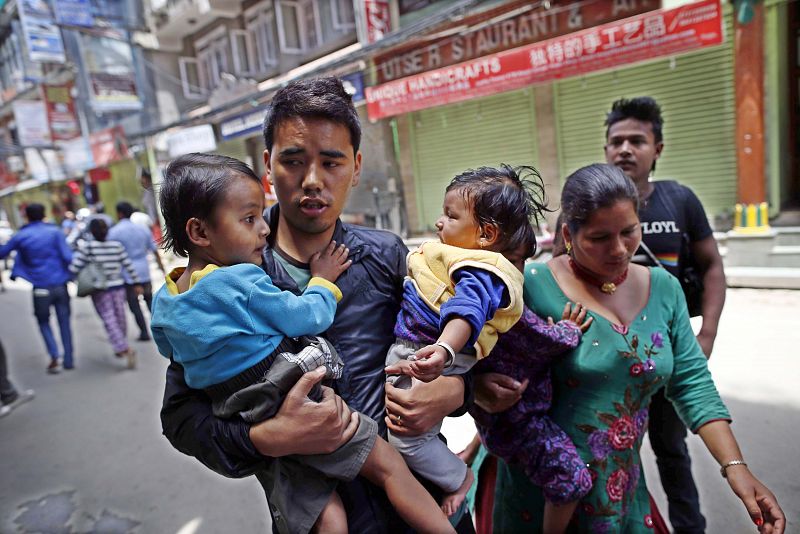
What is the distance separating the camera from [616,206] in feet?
4.63

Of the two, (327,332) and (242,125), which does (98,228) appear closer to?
(327,332)

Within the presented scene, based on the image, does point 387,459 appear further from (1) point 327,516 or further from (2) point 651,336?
(2) point 651,336

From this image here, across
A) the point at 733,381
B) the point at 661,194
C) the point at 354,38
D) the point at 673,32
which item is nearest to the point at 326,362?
the point at 661,194

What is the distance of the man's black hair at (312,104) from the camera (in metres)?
1.27

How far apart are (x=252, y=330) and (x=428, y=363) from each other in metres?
0.44

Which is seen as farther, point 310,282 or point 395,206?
point 395,206

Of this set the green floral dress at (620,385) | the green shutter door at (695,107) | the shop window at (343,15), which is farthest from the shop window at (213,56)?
the green floral dress at (620,385)

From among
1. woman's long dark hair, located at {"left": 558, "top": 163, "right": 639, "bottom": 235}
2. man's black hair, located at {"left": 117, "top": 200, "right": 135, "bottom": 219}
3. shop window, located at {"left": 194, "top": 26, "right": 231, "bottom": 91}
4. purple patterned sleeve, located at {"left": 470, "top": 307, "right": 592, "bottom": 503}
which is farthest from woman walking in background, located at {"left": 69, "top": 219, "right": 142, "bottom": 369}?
shop window, located at {"left": 194, "top": 26, "right": 231, "bottom": 91}

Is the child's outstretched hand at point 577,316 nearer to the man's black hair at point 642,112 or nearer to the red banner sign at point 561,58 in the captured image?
the man's black hair at point 642,112

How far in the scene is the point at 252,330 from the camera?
46.8 inches

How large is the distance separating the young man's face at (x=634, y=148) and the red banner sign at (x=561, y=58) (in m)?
4.86

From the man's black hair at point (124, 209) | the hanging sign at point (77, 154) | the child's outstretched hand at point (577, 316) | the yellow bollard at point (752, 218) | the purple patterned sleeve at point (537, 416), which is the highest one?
the hanging sign at point (77, 154)

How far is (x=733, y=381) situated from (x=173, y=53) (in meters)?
16.6

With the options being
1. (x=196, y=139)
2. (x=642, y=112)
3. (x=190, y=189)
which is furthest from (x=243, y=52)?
(x=190, y=189)
